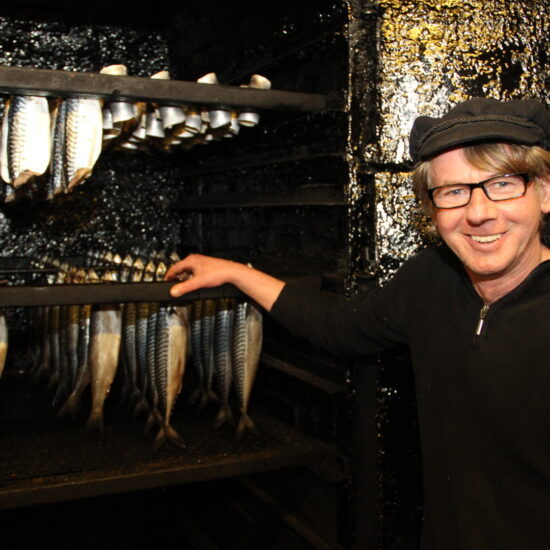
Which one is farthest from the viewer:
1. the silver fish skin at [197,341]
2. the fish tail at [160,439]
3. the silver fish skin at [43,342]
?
the silver fish skin at [43,342]

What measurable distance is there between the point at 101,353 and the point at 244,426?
70cm

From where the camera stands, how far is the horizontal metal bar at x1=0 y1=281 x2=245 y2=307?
2398 millimetres

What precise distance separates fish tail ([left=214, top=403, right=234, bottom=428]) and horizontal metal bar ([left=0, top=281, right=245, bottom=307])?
0.80 metres

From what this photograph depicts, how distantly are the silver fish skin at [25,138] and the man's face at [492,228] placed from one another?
56.2 inches

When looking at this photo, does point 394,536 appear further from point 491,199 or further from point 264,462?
point 491,199

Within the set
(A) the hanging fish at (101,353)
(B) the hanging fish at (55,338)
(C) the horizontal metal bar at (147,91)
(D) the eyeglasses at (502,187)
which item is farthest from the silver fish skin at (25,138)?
(D) the eyeglasses at (502,187)

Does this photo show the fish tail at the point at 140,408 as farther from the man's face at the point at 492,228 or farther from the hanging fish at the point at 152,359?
the man's face at the point at 492,228

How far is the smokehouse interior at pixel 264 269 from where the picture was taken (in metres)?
2.65

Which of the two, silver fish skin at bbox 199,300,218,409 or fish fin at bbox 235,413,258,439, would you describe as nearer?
fish fin at bbox 235,413,258,439

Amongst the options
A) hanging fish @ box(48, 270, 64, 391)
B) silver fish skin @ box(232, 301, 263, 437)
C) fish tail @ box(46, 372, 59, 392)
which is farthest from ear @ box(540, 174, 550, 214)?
fish tail @ box(46, 372, 59, 392)

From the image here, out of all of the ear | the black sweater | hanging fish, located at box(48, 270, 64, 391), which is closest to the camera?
the black sweater

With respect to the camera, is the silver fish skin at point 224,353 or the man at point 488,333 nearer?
the man at point 488,333

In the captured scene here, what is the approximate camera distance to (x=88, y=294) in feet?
8.16

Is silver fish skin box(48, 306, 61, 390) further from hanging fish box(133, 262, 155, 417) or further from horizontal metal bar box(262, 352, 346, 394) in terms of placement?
horizontal metal bar box(262, 352, 346, 394)
